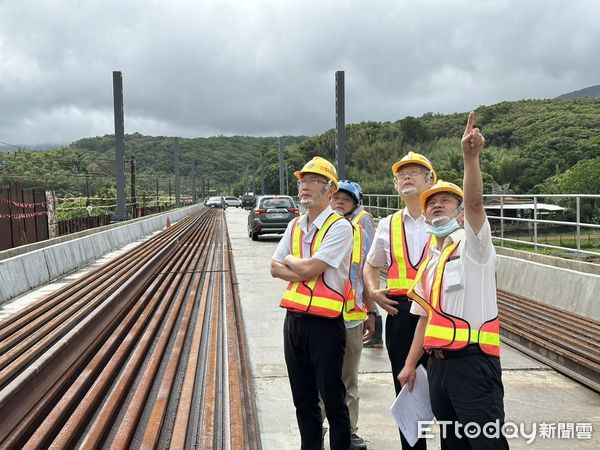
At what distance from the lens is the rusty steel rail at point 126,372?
474cm

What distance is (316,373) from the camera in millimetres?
3975

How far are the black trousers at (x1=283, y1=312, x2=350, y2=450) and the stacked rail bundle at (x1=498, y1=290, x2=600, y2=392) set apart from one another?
3.00m

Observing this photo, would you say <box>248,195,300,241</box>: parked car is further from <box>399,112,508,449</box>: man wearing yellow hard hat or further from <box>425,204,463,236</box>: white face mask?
<box>399,112,508,449</box>: man wearing yellow hard hat

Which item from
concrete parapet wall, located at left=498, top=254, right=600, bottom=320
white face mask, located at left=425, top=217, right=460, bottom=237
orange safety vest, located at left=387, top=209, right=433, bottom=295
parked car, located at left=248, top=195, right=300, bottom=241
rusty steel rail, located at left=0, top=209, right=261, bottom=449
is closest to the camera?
white face mask, located at left=425, top=217, right=460, bottom=237

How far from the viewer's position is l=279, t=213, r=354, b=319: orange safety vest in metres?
3.92

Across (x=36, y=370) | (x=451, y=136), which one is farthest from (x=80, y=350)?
(x=451, y=136)

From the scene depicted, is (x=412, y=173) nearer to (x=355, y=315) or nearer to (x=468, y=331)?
(x=355, y=315)

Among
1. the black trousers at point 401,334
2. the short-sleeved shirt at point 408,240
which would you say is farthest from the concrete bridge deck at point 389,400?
the short-sleeved shirt at point 408,240

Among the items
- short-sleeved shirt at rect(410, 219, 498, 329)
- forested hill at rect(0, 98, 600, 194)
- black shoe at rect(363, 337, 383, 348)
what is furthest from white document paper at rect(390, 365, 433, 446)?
forested hill at rect(0, 98, 600, 194)

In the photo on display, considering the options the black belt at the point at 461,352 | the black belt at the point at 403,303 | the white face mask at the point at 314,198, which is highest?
A: the white face mask at the point at 314,198

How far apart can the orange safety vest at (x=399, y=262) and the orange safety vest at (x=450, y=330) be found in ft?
3.11

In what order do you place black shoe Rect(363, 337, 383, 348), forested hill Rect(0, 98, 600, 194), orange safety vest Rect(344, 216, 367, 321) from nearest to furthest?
1. orange safety vest Rect(344, 216, 367, 321)
2. black shoe Rect(363, 337, 383, 348)
3. forested hill Rect(0, 98, 600, 194)

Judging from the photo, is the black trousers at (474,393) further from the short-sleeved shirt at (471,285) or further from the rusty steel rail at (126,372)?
the rusty steel rail at (126,372)

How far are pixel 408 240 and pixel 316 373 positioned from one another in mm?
1062
